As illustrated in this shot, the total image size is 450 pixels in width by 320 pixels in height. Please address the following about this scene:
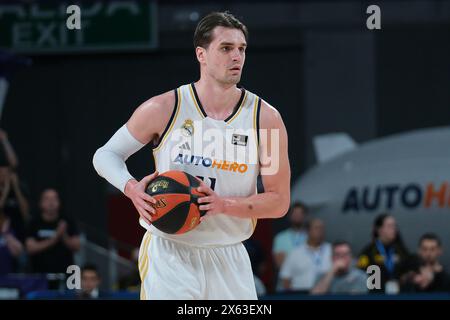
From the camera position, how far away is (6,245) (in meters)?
9.33

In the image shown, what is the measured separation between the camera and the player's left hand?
5.09m

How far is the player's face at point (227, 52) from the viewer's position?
17.7ft

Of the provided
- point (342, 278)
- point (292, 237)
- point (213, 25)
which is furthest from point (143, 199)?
point (292, 237)

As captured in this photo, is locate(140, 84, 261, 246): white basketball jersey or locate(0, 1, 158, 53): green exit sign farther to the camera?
locate(0, 1, 158, 53): green exit sign

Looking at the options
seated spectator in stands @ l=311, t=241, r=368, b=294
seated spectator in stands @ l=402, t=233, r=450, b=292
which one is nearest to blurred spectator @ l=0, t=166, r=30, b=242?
seated spectator in stands @ l=311, t=241, r=368, b=294

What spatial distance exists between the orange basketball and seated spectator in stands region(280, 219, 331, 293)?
164 inches

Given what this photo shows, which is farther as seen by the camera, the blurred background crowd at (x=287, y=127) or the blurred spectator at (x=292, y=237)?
the blurred spectator at (x=292, y=237)

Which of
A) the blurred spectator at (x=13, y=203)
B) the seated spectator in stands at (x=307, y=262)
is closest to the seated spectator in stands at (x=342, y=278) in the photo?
the seated spectator in stands at (x=307, y=262)

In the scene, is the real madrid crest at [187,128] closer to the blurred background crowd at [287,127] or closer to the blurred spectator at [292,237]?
the blurred background crowd at [287,127]

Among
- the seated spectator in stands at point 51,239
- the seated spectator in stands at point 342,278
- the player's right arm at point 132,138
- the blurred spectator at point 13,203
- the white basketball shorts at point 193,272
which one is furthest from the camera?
the blurred spectator at point 13,203

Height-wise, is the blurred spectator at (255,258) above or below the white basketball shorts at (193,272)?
below

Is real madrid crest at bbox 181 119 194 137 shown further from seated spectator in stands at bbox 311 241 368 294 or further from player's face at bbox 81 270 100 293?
seated spectator in stands at bbox 311 241 368 294

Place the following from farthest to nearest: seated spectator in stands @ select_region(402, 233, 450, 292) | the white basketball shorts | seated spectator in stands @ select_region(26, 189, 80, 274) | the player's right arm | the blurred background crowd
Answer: the blurred background crowd
seated spectator in stands @ select_region(402, 233, 450, 292)
seated spectator in stands @ select_region(26, 189, 80, 274)
the player's right arm
the white basketball shorts

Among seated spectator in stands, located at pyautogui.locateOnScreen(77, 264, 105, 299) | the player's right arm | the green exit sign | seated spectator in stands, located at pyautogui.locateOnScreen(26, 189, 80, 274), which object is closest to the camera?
the player's right arm
